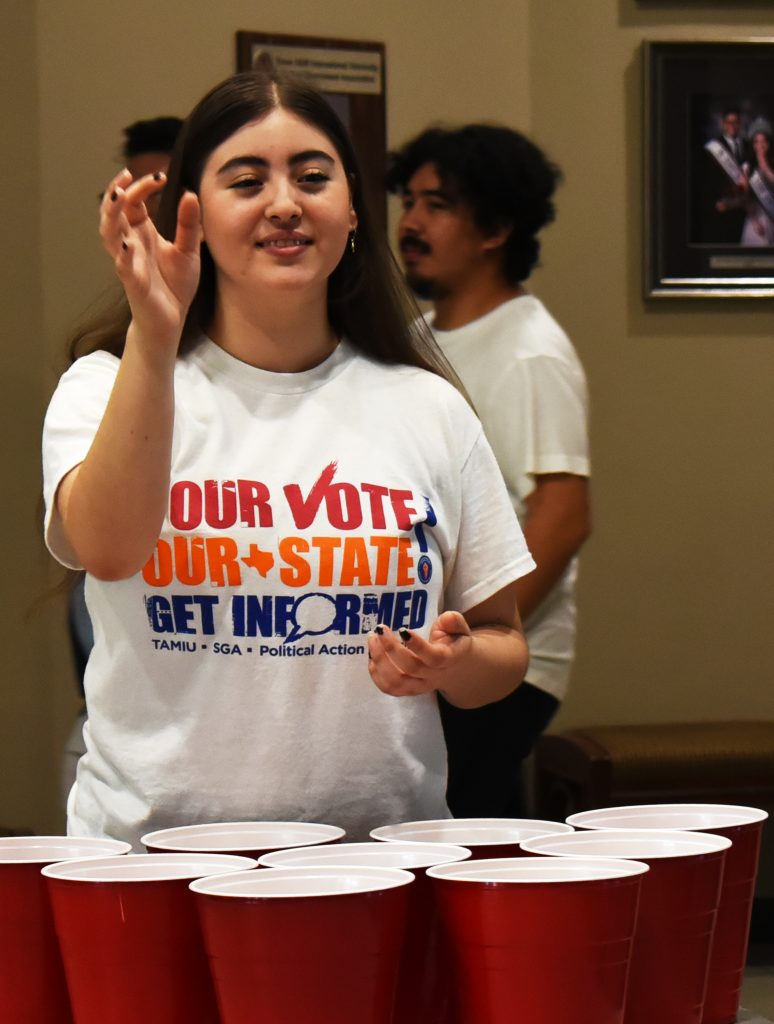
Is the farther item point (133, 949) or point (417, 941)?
point (417, 941)

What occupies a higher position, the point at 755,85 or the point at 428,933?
the point at 755,85

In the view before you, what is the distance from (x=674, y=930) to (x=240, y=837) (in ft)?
1.17

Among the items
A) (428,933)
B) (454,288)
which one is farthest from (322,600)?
(454,288)

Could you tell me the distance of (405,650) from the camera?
4.08ft

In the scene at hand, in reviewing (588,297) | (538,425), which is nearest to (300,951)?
(538,425)

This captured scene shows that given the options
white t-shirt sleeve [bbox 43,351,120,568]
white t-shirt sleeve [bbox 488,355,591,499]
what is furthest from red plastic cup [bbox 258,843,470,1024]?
white t-shirt sleeve [bbox 488,355,591,499]

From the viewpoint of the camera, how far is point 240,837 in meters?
1.24

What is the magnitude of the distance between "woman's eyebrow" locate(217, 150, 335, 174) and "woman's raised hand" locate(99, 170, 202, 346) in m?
0.28

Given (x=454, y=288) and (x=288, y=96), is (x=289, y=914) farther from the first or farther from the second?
(x=454, y=288)

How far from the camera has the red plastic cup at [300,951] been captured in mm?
957

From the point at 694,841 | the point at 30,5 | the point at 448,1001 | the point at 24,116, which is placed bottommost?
the point at 448,1001

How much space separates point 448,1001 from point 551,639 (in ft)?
4.83

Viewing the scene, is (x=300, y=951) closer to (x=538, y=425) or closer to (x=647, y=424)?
(x=538, y=425)

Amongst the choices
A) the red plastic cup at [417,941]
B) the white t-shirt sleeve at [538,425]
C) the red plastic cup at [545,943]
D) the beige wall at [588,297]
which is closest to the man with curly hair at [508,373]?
the white t-shirt sleeve at [538,425]
